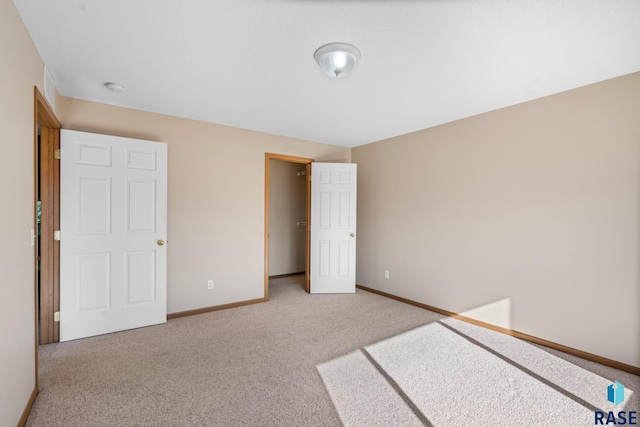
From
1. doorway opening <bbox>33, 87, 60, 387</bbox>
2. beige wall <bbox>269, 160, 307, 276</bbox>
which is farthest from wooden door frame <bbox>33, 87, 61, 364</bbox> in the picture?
beige wall <bbox>269, 160, 307, 276</bbox>

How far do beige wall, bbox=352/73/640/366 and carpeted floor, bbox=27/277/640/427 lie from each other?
0.40 m

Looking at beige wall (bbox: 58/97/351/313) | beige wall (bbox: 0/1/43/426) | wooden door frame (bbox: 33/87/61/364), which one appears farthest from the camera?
beige wall (bbox: 58/97/351/313)

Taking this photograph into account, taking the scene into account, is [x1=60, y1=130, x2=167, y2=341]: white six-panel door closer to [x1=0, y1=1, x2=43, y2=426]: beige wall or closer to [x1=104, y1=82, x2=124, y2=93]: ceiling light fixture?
[x1=104, y1=82, x2=124, y2=93]: ceiling light fixture

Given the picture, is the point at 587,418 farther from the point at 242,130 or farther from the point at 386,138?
the point at 242,130

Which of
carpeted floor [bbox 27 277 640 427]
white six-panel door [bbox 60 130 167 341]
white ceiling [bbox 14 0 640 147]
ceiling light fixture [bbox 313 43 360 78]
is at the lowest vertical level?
carpeted floor [bbox 27 277 640 427]

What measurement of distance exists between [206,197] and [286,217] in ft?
7.68

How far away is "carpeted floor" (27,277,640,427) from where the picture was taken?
186cm

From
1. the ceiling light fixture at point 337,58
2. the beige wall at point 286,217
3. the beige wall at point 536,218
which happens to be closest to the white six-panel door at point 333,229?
the beige wall at point 536,218

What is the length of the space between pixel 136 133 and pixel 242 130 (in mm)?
1271

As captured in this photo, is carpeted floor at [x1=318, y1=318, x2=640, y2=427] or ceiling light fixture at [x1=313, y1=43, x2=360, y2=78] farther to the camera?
ceiling light fixture at [x1=313, y1=43, x2=360, y2=78]

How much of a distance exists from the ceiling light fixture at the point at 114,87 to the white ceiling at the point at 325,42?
0.06 m

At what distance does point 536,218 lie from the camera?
2.94 metres

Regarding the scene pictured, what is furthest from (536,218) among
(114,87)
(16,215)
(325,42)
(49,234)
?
→ (49,234)

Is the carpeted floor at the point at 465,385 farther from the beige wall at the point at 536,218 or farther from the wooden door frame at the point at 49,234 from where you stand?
the wooden door frame at the point at 49,234
